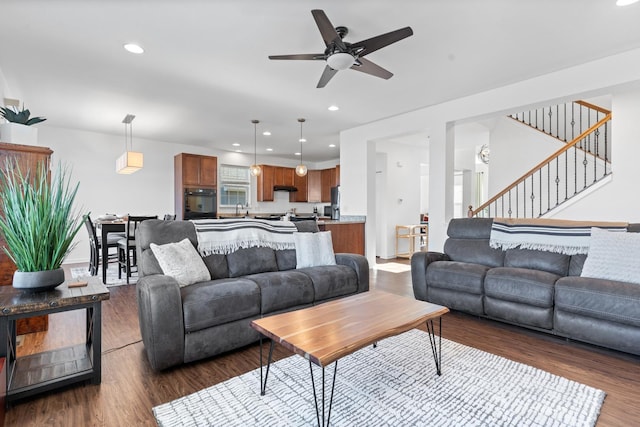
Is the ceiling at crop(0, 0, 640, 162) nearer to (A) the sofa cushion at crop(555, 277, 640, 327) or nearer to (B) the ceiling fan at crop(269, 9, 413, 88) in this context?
(B) the ceiling fan at crop(269, 9, 413, 88)

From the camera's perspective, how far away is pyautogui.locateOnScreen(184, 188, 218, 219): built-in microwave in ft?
23.2

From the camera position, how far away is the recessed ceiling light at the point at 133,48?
296 centimetres

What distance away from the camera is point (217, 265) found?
9.49 ft

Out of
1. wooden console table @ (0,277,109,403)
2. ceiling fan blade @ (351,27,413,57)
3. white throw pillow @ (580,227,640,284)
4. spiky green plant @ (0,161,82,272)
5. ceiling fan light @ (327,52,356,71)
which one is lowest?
wooden console table @ (0,277,109,403)

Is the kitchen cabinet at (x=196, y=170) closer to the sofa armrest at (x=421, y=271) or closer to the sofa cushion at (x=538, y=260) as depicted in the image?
the sofa armrest at (x=421, y=271)

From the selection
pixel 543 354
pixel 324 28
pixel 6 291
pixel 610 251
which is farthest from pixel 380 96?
pixel 6 291

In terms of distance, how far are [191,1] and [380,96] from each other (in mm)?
2730

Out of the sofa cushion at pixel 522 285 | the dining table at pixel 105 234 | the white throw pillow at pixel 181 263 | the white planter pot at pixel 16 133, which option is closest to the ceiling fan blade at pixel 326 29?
the white throw pillow at pixel 181 263

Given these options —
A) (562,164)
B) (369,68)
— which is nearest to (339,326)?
(369,68)

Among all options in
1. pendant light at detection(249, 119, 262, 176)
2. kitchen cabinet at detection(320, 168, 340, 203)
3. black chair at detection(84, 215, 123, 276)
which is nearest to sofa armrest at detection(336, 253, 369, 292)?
pendant light at detection(249, 119, 262, 176)

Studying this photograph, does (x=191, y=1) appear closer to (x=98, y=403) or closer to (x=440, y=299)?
(x=98, y=403)

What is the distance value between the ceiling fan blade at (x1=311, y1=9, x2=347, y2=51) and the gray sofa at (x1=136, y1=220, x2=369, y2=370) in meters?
1.94

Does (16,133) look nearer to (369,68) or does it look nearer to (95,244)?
(95,244)

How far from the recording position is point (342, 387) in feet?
6.31
